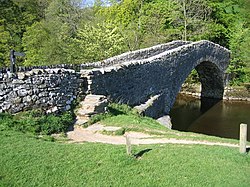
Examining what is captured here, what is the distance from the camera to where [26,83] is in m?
11.6

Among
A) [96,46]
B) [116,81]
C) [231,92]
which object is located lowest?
[231,92]

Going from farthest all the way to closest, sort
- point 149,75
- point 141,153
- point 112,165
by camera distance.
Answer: point 149,75 < point 141,153 < point 112,165

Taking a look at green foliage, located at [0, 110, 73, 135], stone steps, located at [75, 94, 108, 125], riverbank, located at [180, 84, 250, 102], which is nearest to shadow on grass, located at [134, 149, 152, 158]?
green foliage, located at [0, 110, 73, 135]

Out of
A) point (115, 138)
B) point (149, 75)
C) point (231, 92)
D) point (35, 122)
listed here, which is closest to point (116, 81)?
→ point (149, 75)

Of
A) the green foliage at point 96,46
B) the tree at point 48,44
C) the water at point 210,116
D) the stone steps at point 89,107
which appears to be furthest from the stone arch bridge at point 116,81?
the tree at point 48,44

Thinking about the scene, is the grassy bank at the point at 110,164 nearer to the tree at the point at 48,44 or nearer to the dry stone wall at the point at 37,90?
the dry stone wall at the point at 37,90

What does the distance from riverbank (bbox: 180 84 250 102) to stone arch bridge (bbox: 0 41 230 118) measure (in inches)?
174

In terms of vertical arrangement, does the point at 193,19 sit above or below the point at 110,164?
above

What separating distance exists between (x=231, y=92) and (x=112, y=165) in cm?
2827

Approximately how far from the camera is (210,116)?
2789 centimetres

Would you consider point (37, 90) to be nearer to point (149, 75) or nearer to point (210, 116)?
point (149, 75)

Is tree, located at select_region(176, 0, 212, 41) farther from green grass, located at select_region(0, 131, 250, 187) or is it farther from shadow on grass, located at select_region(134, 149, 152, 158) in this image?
green grass, located at select_region(0, 131, 250, 187)

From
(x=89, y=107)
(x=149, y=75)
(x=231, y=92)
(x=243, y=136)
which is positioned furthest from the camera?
(x=231, y=92)

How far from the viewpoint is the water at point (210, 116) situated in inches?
927
